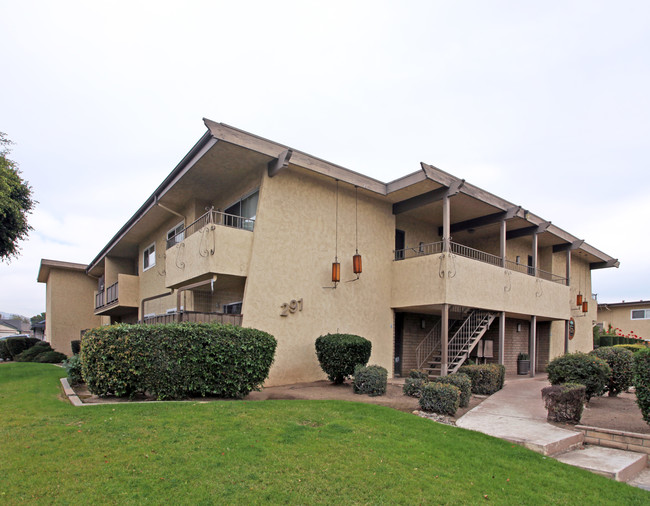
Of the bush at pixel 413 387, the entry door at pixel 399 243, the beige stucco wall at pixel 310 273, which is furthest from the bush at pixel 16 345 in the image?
the bush at pixel 413 387

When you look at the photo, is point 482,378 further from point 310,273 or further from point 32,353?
point 32,353

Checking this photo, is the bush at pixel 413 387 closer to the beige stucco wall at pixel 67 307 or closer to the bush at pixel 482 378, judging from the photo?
the bush at pixel 482 378

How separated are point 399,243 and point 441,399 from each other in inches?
338

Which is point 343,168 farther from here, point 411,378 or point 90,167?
point 90,167

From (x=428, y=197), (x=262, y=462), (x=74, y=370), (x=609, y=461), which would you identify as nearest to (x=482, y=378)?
(x=609, y=461)

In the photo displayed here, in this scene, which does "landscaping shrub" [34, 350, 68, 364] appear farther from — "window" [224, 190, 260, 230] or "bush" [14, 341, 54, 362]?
"window" [224, 190, 260, 230]

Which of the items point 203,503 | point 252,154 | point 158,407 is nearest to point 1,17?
point 252,154

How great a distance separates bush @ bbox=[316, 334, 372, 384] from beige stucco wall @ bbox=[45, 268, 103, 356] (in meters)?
22.6

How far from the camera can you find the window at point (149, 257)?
2016 centimetres

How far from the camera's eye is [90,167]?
1838cm

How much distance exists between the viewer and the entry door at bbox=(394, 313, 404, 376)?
15.8m

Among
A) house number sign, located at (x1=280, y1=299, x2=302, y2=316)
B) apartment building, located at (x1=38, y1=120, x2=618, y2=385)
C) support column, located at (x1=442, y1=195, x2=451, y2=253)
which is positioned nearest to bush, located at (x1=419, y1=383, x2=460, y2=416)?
apartment building, located at (x1=38, y1=120, x2=618, y2=385)

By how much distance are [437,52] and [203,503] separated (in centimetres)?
1175

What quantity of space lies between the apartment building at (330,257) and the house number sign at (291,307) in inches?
1.9
